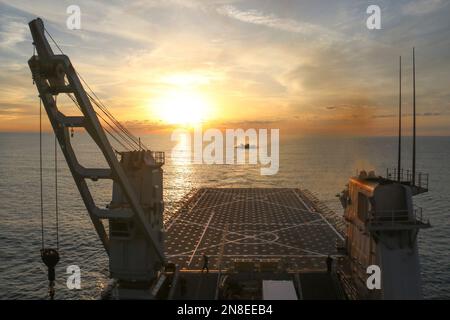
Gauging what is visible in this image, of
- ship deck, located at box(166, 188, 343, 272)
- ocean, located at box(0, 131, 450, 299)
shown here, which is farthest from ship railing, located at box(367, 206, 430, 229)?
ship deck, located at box(166, 188, 343, 272)

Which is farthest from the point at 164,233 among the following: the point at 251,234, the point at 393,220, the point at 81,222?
the point at 81,222

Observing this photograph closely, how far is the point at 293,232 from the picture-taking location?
187ft

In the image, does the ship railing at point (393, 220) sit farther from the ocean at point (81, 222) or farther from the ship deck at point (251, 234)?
the ship deck at point (251, 234)

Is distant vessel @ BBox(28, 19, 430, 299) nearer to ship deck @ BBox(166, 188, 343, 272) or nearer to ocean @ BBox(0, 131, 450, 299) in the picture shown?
ship deck @ BBox(166, 188, 343, 272)

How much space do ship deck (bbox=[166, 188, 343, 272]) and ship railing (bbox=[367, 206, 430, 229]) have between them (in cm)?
1106

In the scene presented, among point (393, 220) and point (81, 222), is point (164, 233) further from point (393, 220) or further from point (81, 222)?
point (81, 222)

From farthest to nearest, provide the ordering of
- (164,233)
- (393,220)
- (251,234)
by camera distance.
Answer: (251,234), (164,233), (393,220)

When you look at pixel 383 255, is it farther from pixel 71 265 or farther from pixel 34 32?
pixel 71 265

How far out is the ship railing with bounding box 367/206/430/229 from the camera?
974 inches

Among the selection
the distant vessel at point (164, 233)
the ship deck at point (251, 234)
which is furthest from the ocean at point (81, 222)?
the ship deck at point (251, 234)

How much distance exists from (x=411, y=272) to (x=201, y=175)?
134 m

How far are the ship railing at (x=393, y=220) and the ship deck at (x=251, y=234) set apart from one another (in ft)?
36.3

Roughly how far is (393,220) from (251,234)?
1266 inches

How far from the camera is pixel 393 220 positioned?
2505 cm
